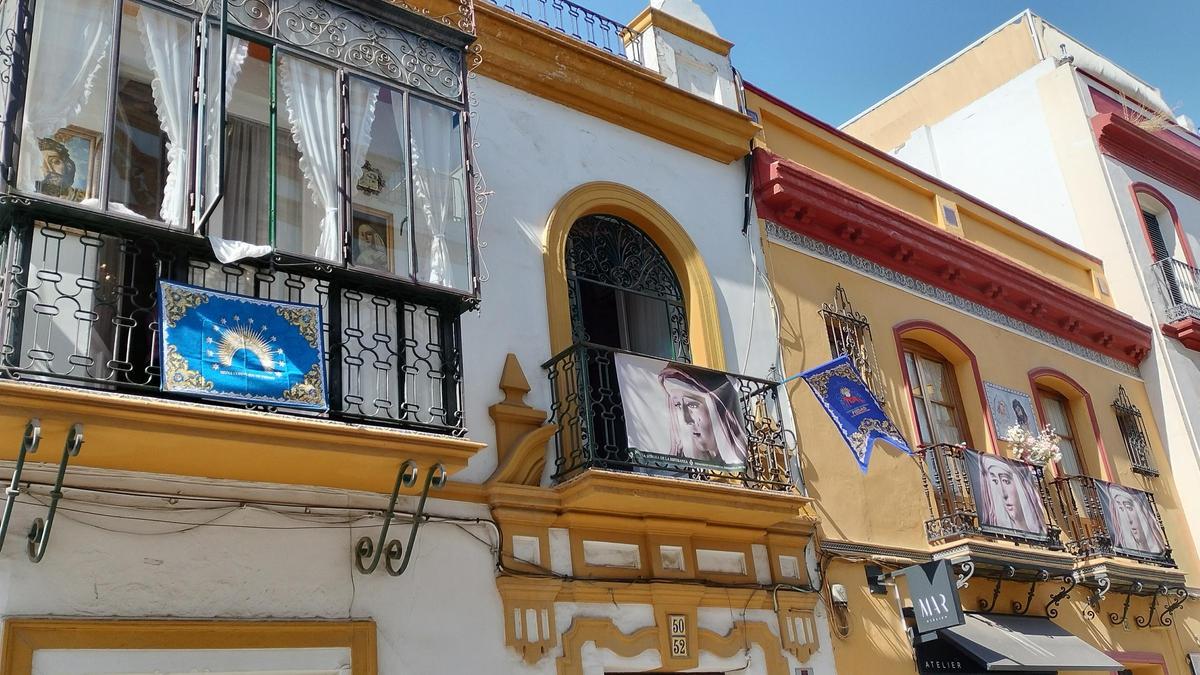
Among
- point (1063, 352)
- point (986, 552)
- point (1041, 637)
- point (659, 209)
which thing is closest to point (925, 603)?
point (986, 552)

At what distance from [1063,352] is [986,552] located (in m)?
4.78

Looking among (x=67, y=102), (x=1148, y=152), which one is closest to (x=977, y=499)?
(x=67, y=102)

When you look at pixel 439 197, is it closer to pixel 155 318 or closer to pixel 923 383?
pixel 155 318

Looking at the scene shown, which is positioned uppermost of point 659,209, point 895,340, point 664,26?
point 664,26

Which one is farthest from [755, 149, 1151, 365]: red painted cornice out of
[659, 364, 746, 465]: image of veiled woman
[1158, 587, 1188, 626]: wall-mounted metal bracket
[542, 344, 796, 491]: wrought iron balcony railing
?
[1158, 587, 1188, 626]: wall-mounted metal bracket

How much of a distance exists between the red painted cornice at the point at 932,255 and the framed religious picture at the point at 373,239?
4.67 metres

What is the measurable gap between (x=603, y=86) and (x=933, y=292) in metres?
4.68

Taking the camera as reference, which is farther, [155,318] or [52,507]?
[155,318]

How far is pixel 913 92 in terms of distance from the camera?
64.4 ft

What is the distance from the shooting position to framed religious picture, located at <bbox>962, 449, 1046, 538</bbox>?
1088 centimetres

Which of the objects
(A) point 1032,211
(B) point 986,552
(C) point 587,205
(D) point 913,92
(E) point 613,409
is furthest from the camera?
(D) point 913,92

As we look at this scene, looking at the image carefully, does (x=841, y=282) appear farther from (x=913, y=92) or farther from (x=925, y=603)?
(x=913, y=92)

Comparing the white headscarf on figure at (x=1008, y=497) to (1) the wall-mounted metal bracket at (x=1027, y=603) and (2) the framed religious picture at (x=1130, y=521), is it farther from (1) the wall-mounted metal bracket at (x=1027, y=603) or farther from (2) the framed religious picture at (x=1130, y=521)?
(2) the framed religious picture at (x=1130, y=521)

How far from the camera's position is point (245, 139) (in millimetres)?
7363
